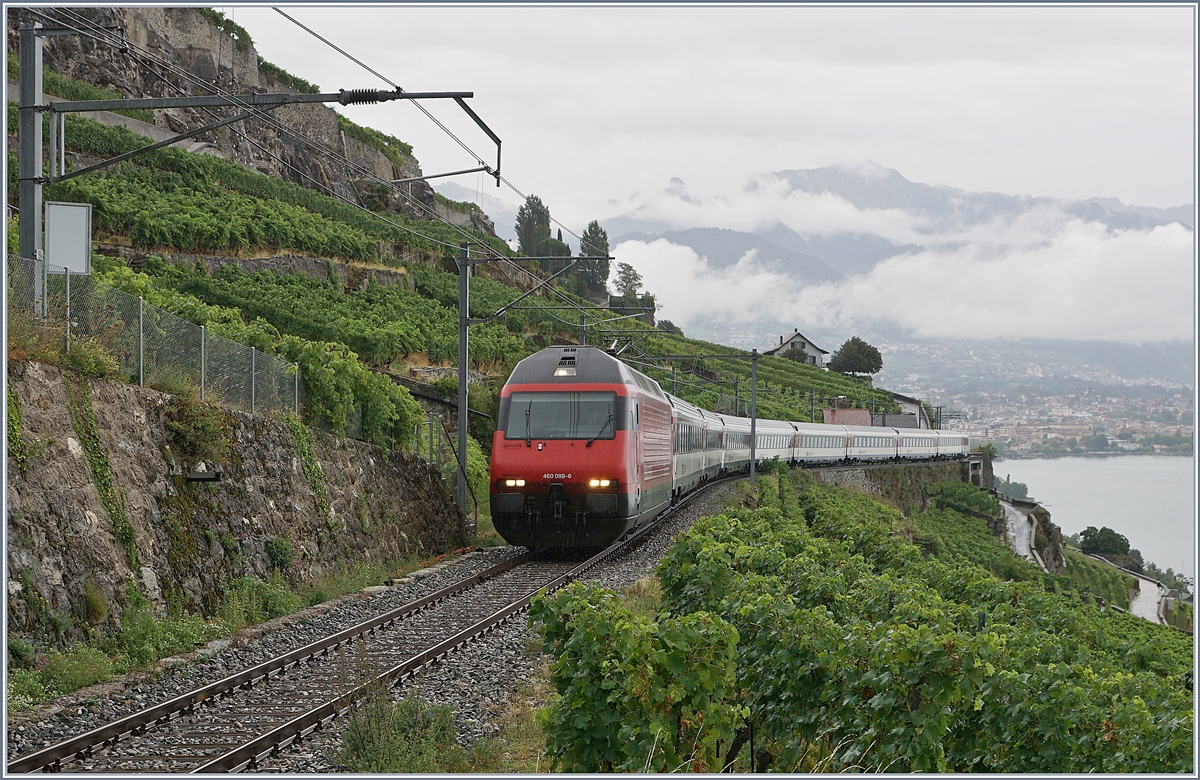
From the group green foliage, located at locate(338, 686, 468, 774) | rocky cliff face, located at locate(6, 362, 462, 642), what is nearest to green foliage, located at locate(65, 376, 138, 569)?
rocky cliff face, located at locate(6, 362, 462, 642)

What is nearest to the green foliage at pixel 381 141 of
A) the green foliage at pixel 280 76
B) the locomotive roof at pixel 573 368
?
the green foliage at pixel 280 76

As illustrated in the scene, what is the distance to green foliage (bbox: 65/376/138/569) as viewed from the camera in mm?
12445

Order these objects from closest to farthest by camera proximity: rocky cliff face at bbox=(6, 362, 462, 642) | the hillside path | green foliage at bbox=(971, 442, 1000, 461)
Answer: rocky cliff face at bbox=(6, 362, 462, 642) → the hillside path → green foliage at bbox=(971, 442, 1000, 461)

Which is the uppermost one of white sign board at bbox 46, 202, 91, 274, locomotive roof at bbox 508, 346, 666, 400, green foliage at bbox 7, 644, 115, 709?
white sign board at bbox 46, 202, 91, 274

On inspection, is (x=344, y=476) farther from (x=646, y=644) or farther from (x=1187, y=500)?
(x=1187, y=500)

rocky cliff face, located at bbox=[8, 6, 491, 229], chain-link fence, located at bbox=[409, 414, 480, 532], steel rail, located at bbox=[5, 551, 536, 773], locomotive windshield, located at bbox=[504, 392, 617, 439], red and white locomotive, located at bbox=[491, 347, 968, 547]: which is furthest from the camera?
rocky cliff face, located at bbox=[8, 6, 491, 229]

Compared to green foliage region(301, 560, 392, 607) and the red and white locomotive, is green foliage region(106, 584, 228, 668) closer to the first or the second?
green foliage region(301, 560, 392, 607)

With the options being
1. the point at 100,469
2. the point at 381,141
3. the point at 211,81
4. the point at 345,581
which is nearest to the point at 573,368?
the point at 345,581

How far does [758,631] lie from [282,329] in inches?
1356

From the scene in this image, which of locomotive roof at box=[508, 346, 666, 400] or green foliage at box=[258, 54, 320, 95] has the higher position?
green foliage at box=[258, 54, 320, 95]

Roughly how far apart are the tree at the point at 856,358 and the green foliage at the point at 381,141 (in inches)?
2588

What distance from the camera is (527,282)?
3260 inches

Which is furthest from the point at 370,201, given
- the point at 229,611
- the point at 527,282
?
the point at 229,611

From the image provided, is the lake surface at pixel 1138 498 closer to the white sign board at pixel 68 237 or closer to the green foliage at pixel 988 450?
the green foliage at pixel 988 450
